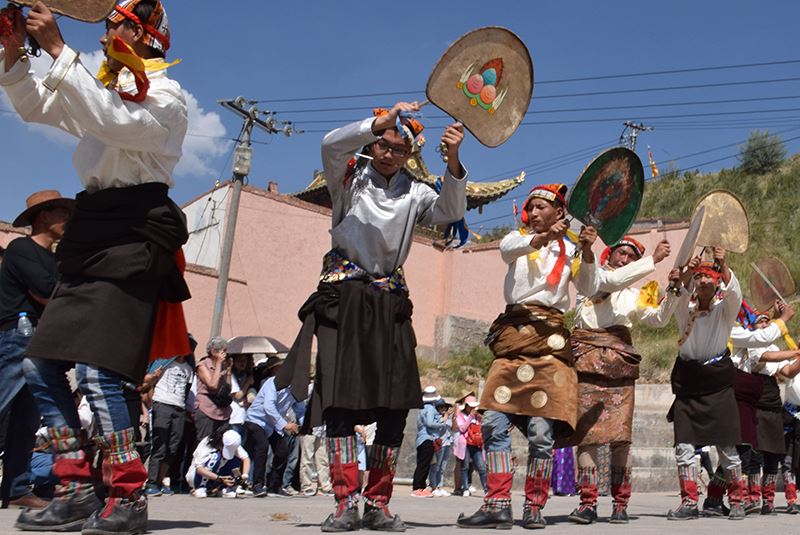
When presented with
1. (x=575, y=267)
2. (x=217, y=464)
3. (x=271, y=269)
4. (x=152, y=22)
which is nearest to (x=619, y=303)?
(x=575, y=267)

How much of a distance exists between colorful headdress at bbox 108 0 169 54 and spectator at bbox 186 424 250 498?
649cm

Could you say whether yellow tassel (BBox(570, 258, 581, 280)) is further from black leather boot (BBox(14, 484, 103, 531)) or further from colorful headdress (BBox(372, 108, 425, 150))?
black leather boot (BBox(14, 484, 103, 531))

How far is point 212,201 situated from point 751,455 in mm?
17744

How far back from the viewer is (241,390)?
11.4m

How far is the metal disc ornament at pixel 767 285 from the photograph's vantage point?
10.5m

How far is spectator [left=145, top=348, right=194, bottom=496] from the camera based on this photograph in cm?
1006

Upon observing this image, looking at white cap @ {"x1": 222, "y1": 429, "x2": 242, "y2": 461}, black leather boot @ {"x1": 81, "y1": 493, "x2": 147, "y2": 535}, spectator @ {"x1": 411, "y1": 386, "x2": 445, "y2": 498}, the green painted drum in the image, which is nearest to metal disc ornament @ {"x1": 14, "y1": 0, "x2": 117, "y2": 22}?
black leather boot @ {"x1": 81, "y1": 493, "x2": 147, "y2": 535}

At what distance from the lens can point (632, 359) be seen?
22.7 feet

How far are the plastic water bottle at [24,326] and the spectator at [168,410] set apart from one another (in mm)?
4534

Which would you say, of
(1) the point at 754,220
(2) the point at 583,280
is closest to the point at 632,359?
(2) the point at 583,280

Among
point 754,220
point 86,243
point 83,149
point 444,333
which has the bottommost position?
Result: point 86,243

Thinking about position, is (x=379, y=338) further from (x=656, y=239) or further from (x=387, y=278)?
(x=656, y=239)

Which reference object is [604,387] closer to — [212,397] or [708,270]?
[708,270]

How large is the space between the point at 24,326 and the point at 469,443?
936cm
